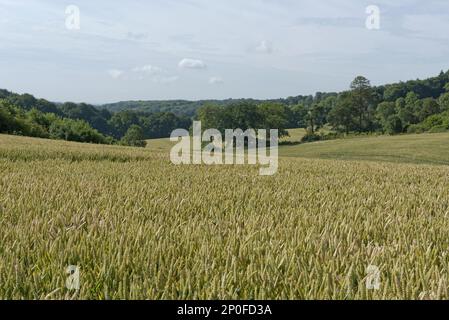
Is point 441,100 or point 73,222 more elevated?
point 441,100

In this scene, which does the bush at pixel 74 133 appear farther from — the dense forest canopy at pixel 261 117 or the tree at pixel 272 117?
the tree at pixel 272 117

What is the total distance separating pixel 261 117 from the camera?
Result: 111 m

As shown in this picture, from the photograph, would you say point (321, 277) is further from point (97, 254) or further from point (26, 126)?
point (26, 126)

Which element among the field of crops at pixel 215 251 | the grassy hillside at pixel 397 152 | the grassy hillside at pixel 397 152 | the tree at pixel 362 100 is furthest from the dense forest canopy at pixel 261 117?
the field of crops at pixel 215 251

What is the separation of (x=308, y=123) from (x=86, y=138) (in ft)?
241

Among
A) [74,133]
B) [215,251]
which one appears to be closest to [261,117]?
[74,133]

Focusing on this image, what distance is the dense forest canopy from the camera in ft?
249

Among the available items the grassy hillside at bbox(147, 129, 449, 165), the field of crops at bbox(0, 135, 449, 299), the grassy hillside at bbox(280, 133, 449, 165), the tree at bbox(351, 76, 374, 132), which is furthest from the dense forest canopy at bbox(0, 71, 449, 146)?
the field of crops at bbox(0, 135, 449, 299)

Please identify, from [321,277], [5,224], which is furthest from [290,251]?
[5,224]

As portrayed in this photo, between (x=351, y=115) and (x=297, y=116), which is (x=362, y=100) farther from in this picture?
(x=297, y=116)

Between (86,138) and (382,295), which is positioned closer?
(382,295)

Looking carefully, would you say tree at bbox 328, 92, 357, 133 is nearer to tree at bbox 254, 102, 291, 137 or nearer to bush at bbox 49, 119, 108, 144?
tree at bbox 254, 102, 291, 137

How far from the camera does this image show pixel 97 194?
208 inches

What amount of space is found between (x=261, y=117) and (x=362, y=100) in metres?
29.5
